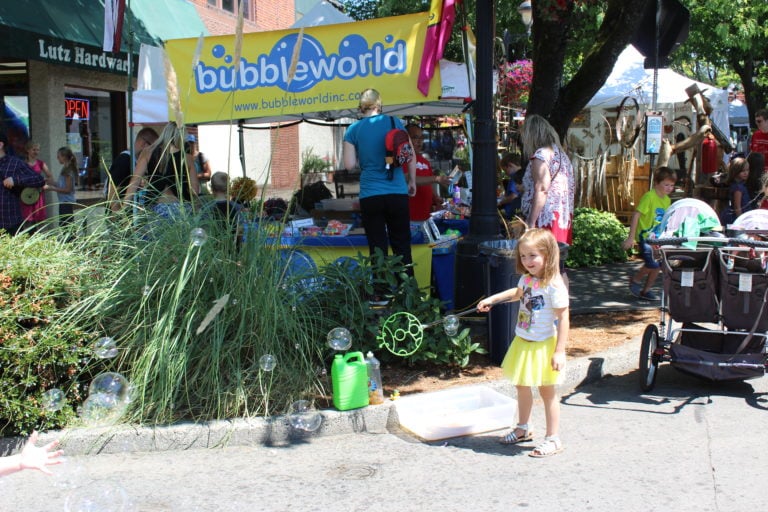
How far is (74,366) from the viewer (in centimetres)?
495

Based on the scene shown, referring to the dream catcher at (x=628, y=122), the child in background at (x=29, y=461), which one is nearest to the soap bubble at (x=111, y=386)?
the child in background at (x=29, y=461)

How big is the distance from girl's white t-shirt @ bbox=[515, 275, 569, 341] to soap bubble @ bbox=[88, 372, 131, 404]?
2.40 metres

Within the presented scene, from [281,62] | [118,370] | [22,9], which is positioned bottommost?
[118,370]

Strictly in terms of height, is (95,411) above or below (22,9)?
below

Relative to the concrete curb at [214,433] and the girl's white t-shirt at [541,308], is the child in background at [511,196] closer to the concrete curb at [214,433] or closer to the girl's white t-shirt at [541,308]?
the concrete curb at [214,433]

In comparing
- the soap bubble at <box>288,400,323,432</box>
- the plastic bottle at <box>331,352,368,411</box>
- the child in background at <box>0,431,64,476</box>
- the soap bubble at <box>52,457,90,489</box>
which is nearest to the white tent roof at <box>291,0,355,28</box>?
the plastic bottle at <box>331,352,368,411</box>

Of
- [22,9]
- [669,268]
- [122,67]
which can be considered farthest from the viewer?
[122,67]

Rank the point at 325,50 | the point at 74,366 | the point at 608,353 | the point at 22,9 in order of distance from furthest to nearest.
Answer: the point at 22,9
the point at 325,50
the point at 608,353
the point at 74,366

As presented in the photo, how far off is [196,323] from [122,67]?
8.99m

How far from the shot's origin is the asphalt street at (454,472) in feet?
13.1

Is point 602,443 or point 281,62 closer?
point 602,443

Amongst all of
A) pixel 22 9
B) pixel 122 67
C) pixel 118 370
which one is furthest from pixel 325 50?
pixel 122 67

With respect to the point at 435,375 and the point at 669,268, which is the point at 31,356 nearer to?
the point at 435,375

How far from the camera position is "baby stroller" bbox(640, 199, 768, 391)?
5.38 m
